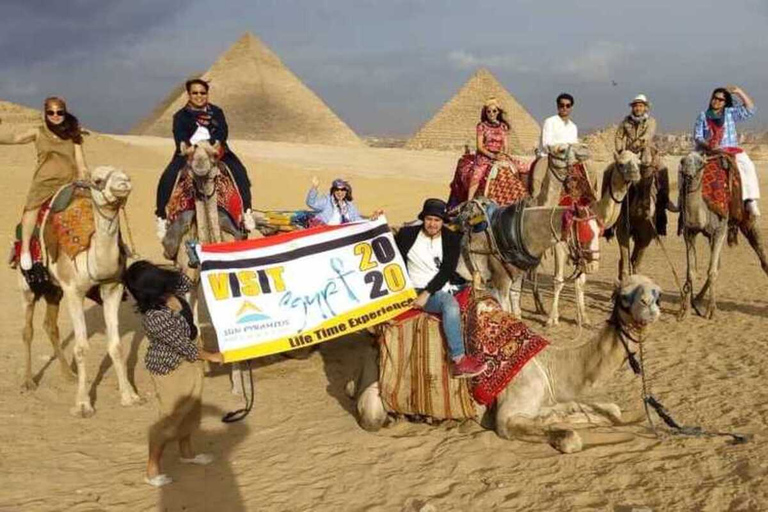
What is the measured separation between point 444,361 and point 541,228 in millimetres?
1576

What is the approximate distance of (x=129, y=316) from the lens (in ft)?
35.4

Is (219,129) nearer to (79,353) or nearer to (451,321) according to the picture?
(79,353)

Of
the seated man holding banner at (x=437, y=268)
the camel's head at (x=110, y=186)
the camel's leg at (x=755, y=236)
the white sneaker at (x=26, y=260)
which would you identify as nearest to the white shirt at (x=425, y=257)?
the seated man holding banner at (x=437, y=268)

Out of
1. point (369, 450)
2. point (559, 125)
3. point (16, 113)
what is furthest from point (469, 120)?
point (369, 450)

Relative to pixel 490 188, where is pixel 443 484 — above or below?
below

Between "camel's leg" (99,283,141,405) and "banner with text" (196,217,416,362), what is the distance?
1307 mm

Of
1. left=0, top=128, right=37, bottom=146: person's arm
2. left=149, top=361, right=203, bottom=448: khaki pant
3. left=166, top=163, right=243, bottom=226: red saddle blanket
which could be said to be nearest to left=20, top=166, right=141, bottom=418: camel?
left=166, top=163, right=243, bottom=226: red saddle blanket

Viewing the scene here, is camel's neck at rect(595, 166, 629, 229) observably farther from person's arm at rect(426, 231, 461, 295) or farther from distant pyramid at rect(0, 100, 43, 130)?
distant pyramid at rect(0, 100, 43, 130)

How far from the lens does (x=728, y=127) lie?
883cm

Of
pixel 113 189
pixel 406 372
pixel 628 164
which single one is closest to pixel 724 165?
pixel 628 164

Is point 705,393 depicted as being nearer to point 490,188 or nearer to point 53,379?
point 490,188

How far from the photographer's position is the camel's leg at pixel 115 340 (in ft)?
21.7

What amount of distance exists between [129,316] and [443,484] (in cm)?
767

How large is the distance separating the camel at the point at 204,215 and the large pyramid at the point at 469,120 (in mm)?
53695
